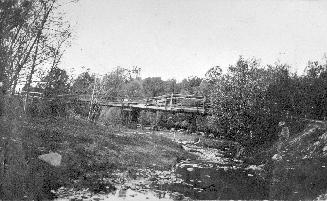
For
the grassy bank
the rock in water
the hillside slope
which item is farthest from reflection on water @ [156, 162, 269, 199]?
the rock in water

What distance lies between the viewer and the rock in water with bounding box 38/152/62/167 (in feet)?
34.2

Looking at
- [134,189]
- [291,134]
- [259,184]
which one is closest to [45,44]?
[134,189]

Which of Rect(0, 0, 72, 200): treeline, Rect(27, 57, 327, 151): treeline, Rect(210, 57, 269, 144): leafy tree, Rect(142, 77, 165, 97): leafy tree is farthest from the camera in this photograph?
Rect(142, 77, 165, 97): leafy tree

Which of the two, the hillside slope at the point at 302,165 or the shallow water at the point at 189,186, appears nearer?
the shallow water at the point at 189,186

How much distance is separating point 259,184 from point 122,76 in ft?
193

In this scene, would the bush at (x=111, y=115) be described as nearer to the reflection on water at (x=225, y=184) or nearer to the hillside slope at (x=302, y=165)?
the hillside slope at (x=302, y=165)

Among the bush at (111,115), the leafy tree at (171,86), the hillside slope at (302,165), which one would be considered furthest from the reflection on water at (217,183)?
the leafy tree at (171,86)

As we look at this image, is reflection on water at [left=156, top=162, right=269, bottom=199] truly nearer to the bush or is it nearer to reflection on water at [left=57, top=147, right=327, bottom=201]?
reflection on water at [left=57, top=147, right=327, bottom=201]

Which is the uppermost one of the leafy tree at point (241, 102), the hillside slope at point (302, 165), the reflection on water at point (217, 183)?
the leafy tree at point (241, 102)

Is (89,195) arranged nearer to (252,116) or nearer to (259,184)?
(259,184)

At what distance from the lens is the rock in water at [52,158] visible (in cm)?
1043

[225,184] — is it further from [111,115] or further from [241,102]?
[111,115]

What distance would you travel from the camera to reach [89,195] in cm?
891

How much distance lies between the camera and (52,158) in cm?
1062
